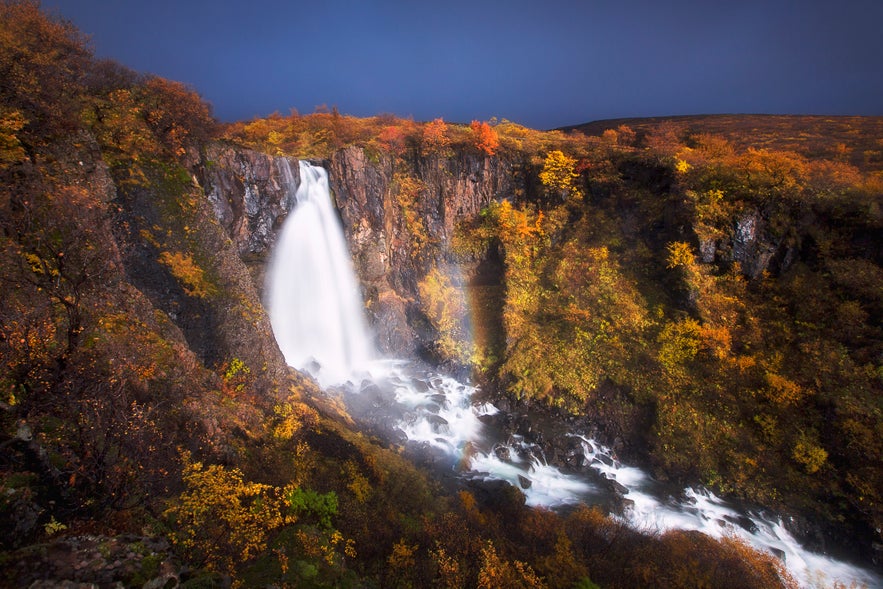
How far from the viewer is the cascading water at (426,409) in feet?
45.3

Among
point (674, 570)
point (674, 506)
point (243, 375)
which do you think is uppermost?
point (243, 375)

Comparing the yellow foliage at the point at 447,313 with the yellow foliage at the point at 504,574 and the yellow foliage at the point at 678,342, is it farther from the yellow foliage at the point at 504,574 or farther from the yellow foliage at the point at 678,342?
the yellow foliage at the point at 504,574

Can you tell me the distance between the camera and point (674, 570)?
32.7ft

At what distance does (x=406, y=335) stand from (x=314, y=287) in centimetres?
665

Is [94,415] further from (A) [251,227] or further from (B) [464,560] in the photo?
(A) [251,227]

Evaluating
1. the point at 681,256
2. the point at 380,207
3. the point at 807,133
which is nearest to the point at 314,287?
the point at 380,207

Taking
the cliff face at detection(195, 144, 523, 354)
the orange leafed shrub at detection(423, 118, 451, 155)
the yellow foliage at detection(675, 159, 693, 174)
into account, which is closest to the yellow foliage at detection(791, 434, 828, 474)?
the yellow foliage at detection(675, 159, 693, 174)

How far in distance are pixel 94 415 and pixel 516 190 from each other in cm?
2549

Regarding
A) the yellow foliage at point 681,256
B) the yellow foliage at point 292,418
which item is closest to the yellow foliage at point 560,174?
the yellow foliage at point 681,256

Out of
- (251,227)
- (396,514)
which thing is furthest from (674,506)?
(251,227)

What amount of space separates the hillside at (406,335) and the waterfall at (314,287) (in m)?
0.74

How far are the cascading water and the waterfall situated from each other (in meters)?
0.06

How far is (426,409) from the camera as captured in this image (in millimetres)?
19172

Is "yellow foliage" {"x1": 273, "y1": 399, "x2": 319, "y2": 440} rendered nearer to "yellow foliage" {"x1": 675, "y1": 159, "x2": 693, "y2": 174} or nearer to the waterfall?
the waterfall
